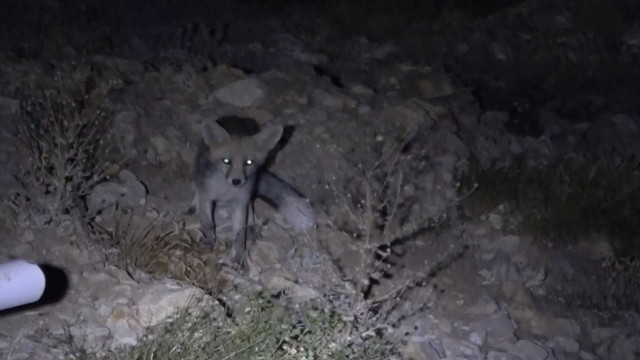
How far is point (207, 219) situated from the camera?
22.3 ft

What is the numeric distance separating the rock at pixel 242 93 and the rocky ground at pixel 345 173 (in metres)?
0.01

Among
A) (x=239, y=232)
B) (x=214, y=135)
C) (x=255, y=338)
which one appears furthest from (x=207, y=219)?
(x=255, y=338)

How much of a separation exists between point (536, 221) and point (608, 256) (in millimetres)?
617

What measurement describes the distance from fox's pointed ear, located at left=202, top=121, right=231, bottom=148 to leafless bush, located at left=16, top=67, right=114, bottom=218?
70 centimetres

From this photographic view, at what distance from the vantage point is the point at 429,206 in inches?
314

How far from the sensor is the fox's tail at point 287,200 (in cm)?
703

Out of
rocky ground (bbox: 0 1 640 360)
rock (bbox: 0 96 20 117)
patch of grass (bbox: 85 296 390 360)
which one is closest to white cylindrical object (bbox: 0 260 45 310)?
patch of grass (bbox: 85 296 390 360)

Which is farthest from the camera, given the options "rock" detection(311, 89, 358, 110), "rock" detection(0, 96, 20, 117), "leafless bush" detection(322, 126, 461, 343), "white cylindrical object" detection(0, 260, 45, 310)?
"rock" detection(311, 89, 358, 110)

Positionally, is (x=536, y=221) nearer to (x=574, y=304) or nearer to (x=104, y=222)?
(x=574, y=304)

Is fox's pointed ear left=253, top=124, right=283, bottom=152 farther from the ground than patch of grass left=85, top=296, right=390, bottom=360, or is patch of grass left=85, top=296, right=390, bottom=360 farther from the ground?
patch of grass left=85, top=296, right=390, bottom=360

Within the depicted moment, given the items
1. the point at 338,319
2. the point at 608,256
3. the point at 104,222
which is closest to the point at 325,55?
the point at 608,256

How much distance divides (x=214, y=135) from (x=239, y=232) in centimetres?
71

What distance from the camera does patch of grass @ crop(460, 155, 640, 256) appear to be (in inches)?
311

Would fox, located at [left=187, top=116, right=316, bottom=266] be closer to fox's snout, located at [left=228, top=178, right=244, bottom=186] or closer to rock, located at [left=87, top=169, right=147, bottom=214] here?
fox's snout, located at [left=228, top=178, right=244, bottom=186]
